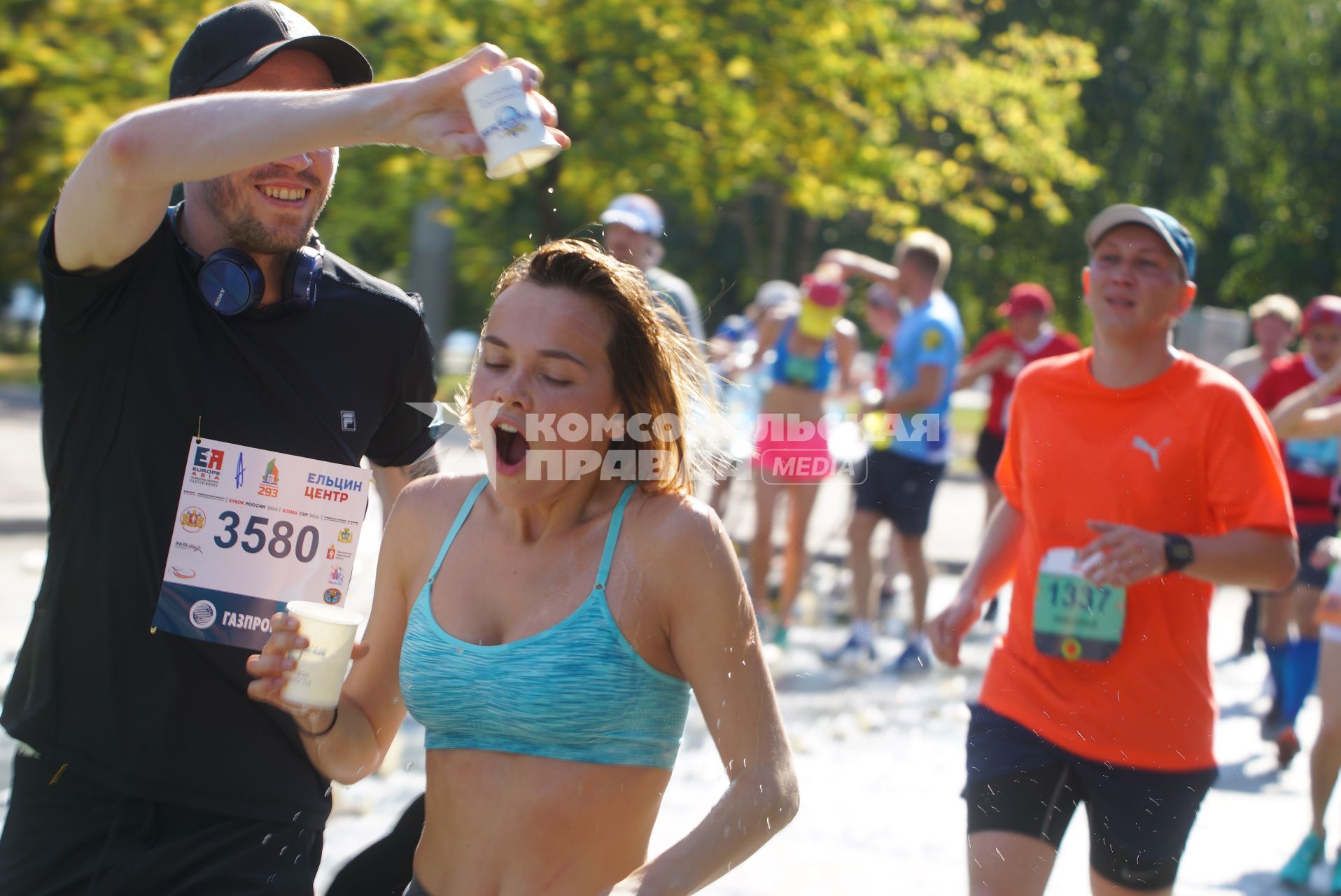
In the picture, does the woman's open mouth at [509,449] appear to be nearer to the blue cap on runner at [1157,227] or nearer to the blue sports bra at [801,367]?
the blue cap on runner at [1157,227]

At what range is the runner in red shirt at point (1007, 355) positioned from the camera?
8.88 metres

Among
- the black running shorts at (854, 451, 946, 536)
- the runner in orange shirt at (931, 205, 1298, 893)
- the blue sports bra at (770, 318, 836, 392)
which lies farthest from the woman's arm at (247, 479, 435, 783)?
the blue sports bra at (770, 318, 836, 392)

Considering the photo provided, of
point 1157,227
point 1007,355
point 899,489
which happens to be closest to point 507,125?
point 1157,227

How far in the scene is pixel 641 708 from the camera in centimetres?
220

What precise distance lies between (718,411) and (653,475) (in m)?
0.27

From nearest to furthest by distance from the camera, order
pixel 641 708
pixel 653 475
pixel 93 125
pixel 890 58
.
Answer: pixel 641 708 < pixel 653 475 < pixel 93 125 < pixel 890 58

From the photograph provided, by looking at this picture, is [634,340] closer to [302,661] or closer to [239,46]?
[302,661]

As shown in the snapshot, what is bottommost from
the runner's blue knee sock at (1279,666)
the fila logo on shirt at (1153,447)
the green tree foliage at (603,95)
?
the runner's blue knee sock at (1279,666)

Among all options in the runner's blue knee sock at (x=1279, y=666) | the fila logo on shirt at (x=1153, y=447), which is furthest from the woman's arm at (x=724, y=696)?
the runner's blue knee sock at (x=1279, y=666)

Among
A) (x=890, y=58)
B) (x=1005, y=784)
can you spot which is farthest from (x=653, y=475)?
(x=890, y=58)

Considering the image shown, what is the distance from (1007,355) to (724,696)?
24.1 feet

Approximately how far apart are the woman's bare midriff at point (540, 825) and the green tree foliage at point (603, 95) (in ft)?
19.5

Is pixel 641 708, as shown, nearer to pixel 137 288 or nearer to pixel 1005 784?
pixel 137 288

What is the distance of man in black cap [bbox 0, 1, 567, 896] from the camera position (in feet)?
7.68
